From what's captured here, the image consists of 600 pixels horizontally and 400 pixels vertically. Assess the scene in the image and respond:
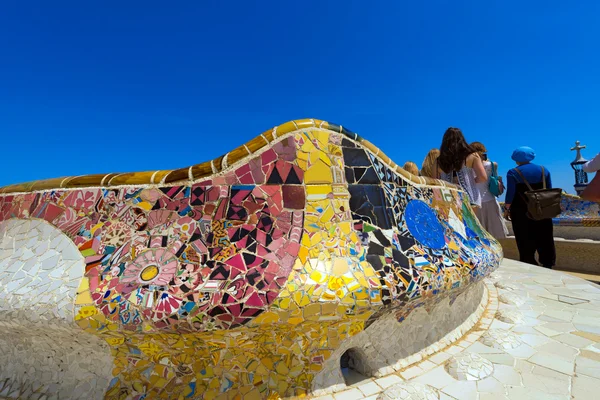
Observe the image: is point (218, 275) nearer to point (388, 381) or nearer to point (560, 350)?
point (388, 381)

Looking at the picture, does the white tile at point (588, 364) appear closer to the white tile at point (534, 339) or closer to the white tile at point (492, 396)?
the white tile at point (534, 339)

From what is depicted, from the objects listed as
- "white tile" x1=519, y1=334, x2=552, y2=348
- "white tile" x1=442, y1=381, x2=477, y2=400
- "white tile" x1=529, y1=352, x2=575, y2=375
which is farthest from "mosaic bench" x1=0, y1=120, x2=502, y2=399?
"white tile" x1=519, y1=334, x2=552, y2=348

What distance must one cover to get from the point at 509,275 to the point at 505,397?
341 centimetres

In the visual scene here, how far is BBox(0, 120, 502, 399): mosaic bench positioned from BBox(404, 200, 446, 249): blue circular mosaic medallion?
5cm

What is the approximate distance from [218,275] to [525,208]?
5395 millimetres

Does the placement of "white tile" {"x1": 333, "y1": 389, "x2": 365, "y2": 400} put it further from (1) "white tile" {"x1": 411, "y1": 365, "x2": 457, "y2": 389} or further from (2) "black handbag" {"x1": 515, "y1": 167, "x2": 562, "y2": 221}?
(2) "black handbag" {"x1": 515, "y1": 167, "x2": 562, "y2": 221}

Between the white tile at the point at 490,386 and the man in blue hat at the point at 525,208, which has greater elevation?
the man in blue hat at the point at 525,208

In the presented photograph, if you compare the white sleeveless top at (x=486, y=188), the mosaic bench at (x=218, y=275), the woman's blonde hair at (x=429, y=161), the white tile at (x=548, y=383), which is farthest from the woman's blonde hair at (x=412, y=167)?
the white tile at (x=548, y=383)

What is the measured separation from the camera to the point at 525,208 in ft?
17.3

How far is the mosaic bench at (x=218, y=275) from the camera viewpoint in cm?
176

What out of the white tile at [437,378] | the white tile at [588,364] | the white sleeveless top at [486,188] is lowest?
the white tile at [588,364]

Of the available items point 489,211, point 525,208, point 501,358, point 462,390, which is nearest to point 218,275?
point 462,390

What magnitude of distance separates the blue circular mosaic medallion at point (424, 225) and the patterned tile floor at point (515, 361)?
0.82m

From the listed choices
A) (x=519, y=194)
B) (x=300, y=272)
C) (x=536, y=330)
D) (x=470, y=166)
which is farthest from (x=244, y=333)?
(x=519, y=194)
